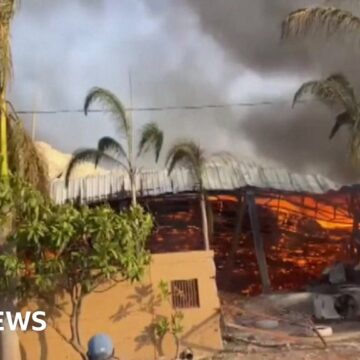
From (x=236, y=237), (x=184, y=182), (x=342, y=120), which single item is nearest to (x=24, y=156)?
(x=342, y=120)

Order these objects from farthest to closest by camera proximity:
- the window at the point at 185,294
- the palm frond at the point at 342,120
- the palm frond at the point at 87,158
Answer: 1. the palm frond at the point at 87,158
2. the palm frond at the point at 342,120
3. the window at the point at 185,294

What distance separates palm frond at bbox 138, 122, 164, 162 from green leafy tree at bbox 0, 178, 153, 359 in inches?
196

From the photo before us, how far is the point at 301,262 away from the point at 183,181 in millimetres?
5118

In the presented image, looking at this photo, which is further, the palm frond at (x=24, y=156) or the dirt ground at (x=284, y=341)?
the dirt ground at (x=284, y=341)

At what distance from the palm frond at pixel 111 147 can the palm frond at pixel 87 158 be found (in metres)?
0.12

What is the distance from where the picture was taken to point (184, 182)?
17719 millimetres

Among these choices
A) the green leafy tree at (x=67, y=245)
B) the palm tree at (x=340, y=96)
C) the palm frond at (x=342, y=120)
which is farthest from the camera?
the palm frond at (x=342, y=120)

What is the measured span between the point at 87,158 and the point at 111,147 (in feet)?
3.27

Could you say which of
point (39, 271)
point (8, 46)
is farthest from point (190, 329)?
point (8, 46)

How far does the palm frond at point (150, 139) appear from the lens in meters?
14.6

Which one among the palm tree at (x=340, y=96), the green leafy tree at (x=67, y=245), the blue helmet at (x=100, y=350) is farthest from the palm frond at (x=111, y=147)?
the blue helmet at (x=100, y=350)

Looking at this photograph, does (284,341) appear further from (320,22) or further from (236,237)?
(236,237)

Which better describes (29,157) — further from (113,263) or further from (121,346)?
(121,346)

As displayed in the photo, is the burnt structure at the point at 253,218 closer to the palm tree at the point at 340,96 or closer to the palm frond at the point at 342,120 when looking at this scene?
the palm frond at the point at 342,120
